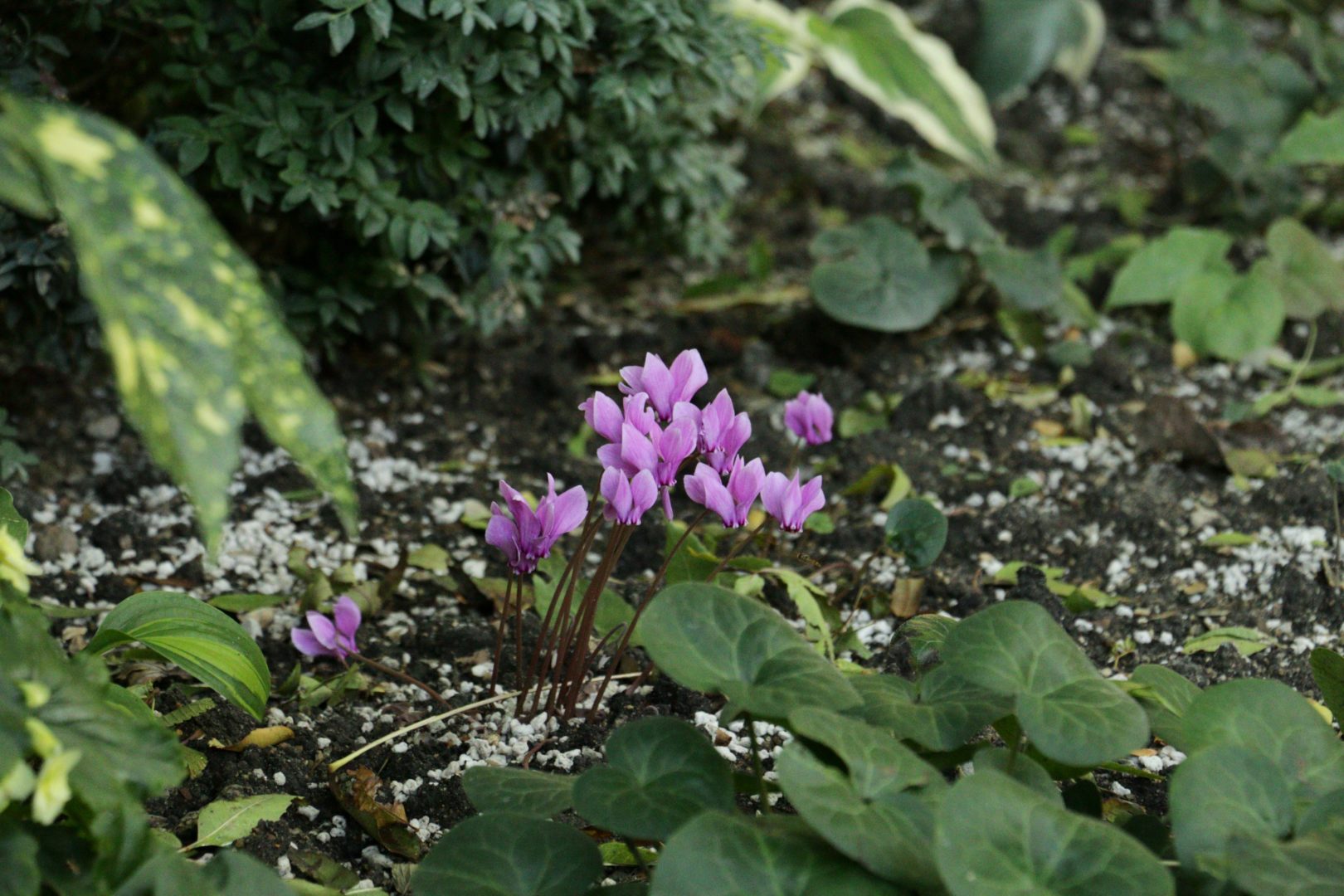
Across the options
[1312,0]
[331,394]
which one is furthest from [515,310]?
[1312,0]

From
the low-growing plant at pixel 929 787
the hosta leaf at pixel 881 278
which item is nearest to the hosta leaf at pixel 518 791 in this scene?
the low-growing plant at pixel 929 787

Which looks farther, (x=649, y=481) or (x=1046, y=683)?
(x=649, y=481)

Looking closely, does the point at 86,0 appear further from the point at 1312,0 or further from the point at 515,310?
the point at 1312,0

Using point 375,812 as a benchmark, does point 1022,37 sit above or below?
above

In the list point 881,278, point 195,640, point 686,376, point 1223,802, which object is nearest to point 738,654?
point 686,376

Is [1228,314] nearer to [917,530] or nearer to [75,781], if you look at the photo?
[917,530]

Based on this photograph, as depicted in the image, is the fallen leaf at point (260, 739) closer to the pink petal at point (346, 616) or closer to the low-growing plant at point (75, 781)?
the pink petal at point (346, 616)
